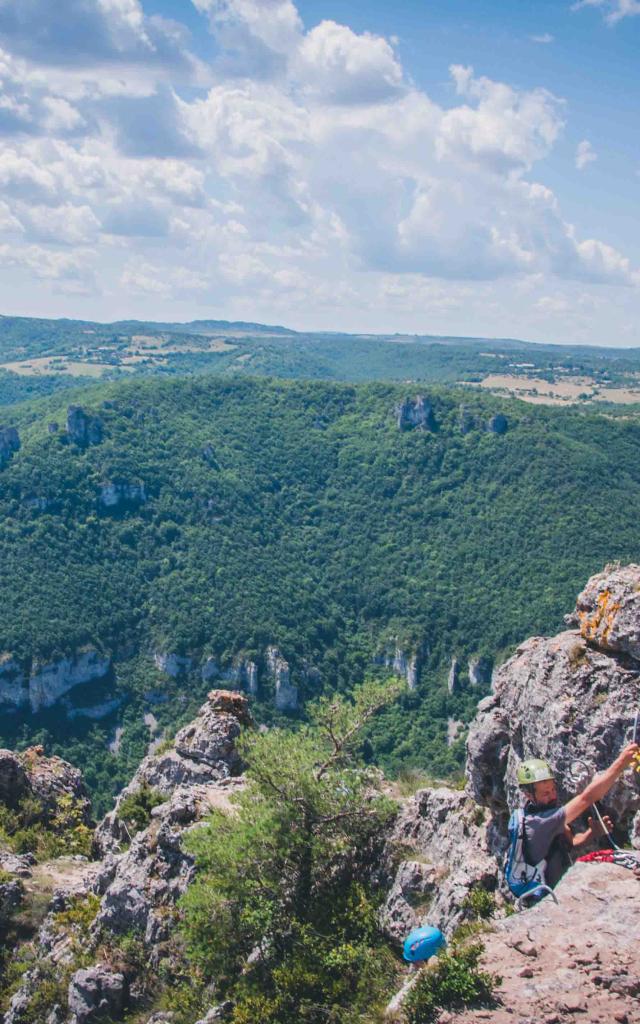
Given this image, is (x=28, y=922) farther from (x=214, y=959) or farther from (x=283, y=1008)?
(x=283, y=1008)

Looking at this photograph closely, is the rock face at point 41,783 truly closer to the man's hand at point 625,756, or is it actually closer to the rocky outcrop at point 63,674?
the man's hand at point 625,756

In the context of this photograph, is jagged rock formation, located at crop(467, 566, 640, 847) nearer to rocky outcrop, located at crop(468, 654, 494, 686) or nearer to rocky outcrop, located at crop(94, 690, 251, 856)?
rocky outcrop, located at crop(94, 690, 251, 856)

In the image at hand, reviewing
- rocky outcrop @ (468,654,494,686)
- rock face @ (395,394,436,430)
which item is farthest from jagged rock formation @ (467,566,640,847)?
rock face @ (395,394,436,430)

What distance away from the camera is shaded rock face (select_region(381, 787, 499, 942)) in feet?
52.0

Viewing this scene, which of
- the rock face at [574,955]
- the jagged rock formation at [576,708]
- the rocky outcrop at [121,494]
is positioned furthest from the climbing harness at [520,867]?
the rocky outcrop at [121,494]

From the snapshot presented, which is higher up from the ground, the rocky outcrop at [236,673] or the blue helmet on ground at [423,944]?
the blue helmet on ground at [423,944]

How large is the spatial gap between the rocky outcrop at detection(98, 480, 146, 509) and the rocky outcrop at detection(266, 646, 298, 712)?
54361 millimetres

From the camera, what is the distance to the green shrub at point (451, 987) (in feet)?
34.0

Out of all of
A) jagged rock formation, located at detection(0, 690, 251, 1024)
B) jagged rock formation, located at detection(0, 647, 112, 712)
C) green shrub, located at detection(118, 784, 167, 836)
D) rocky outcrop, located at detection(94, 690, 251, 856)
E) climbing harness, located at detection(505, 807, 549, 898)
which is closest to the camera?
climbing harness, located at detection(505, 807, 549, 898)

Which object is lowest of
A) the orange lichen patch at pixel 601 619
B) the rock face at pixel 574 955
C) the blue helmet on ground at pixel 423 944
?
the blue helmet on ground at pixel 423 944

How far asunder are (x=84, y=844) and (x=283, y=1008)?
22449 mm

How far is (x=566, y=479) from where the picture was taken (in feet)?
505

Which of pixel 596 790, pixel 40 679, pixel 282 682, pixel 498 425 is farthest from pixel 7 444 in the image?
pixel 596 790

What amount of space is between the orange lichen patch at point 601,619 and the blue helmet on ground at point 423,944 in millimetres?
6315
